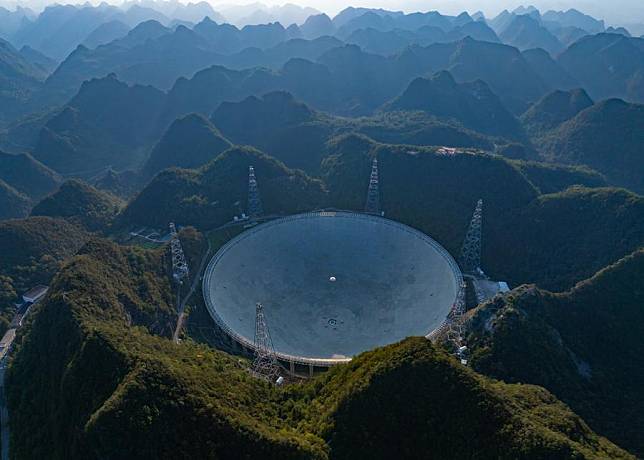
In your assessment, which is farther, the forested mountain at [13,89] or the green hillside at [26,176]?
the forested mountain at [13,89]

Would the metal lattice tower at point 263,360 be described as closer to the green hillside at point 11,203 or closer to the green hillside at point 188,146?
the green hillside at point 188,146

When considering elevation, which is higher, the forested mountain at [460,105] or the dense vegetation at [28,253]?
the dense vegetation at [28,253]

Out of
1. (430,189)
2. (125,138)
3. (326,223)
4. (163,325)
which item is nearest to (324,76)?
(125,138)

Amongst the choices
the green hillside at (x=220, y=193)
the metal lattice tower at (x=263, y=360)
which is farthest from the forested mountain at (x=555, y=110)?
the metal lattice tower at (x=263, y=360)

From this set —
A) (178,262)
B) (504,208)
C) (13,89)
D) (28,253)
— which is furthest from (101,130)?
(504,208)

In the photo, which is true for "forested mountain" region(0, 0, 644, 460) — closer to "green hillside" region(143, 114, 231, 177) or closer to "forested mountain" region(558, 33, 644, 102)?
"green hillside" region(143, 114, 231, 177)

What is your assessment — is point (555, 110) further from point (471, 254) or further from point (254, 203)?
point (254, 203)

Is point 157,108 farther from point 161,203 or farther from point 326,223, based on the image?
point 326,223
